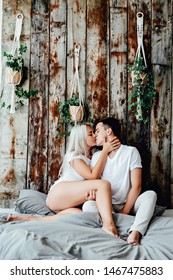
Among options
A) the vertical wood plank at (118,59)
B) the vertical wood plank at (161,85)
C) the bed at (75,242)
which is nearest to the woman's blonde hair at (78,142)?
the vertical wood plank at (118,59)

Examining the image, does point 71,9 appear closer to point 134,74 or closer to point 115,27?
point 115,27

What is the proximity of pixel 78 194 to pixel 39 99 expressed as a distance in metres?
0.94

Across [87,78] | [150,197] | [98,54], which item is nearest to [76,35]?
[98,54]

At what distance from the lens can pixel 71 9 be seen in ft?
10.8

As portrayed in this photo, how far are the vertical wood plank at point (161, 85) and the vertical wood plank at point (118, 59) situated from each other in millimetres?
243

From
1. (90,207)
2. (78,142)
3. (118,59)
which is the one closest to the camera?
(90,207)

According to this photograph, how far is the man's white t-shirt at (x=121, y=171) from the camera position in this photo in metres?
2.90

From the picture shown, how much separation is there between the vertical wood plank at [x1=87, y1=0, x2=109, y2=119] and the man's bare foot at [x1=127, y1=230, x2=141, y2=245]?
124 cm

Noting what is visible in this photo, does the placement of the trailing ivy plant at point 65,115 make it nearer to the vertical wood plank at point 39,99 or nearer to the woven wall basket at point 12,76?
the vertical wood plank at point 39,99

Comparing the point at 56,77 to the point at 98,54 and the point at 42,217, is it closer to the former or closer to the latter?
the point at 98,54

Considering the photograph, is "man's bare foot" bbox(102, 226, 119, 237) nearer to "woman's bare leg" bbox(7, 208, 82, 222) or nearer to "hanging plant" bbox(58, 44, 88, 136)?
"woman's bare leg" bbox(7, 208, 82, 222)

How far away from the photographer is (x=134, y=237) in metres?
2.27

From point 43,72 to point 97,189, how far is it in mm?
1166

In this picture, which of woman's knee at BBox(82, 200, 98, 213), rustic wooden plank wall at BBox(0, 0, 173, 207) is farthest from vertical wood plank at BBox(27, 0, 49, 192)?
woman's knee at BBox(82, 200, 98, 213)
